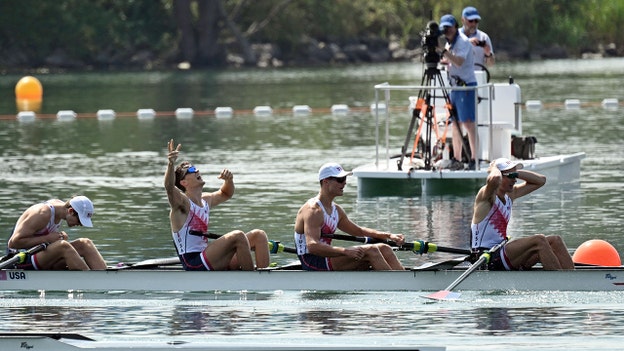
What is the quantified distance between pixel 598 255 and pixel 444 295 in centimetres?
254

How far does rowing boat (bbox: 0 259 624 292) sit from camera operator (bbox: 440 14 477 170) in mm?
8033

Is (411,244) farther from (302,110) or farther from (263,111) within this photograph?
(263,111)

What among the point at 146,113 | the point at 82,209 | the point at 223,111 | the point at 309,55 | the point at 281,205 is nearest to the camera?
the point at 82,209

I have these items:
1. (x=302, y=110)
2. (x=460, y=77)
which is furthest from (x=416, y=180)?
(x=302, y=110)

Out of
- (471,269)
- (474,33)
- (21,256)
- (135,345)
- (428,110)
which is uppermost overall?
(474,33)

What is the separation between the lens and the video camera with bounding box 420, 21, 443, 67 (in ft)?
79.9

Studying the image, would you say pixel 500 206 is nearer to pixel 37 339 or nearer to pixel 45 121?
pixel 37 339

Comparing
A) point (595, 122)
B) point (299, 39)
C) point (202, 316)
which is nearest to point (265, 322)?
point (202, 316)

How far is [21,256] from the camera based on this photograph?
1695cm

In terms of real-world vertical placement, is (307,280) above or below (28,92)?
below

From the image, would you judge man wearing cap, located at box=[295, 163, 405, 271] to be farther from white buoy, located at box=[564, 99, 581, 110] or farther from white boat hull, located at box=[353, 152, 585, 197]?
white buoy, located at box=[564, 99, 581, 110]

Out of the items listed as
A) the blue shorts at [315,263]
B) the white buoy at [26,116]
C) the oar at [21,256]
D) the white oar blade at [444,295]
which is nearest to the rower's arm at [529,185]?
the white oar blade at [444,295]

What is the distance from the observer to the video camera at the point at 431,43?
24.3 metres

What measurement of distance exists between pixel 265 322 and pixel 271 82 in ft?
170
